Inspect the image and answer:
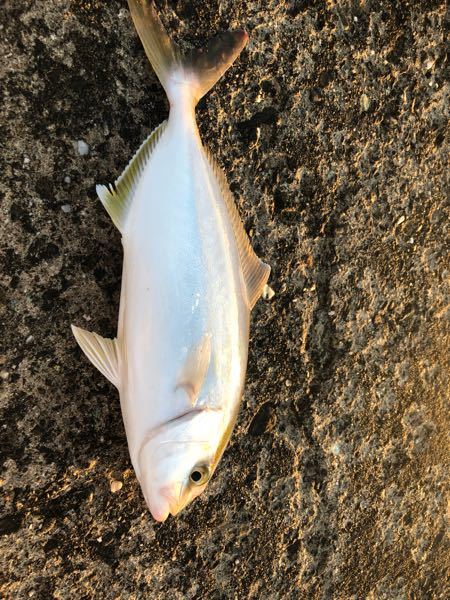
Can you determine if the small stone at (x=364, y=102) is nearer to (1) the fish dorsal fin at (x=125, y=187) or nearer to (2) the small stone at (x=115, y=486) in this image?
(1) the fish dorsal fin at (x=125, y=187)

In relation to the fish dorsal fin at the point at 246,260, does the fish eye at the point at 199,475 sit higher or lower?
lower

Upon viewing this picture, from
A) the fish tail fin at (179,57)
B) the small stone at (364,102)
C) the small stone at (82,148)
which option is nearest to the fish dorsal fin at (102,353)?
the small stone at (82,148)

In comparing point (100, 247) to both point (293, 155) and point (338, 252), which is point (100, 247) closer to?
point (293, 155)

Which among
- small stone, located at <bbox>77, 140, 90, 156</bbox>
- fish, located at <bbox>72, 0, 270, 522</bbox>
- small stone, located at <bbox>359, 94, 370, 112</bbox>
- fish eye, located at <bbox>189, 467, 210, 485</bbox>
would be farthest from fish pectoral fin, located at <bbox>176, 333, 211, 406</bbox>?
small stone, located at <bbox>359, 94, 370, 112</bbox>

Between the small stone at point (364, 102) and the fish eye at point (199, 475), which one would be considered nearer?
the fish eye at point (199, 475)

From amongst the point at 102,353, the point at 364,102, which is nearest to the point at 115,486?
the point at 102,353

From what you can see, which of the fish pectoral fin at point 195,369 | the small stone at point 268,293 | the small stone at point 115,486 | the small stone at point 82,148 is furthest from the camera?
the small stone at point 268,293

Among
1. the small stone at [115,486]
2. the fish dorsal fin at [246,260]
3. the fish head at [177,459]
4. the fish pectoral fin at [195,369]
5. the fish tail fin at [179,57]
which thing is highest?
the fish tail fin at [179,57]

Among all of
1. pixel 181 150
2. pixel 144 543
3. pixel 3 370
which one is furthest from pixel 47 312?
pixel 144 543
